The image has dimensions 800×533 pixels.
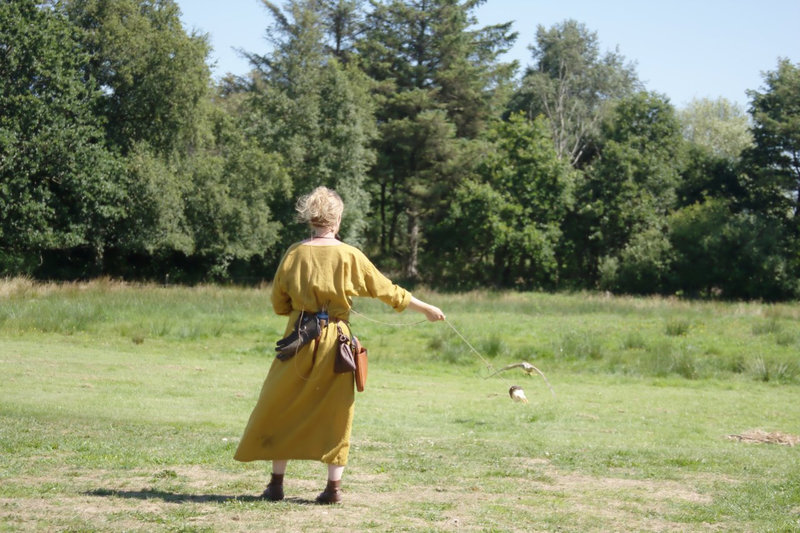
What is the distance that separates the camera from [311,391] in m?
6.28

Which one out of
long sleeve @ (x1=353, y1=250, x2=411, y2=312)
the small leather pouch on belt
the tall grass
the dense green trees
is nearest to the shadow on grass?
the small leather pouch on belt

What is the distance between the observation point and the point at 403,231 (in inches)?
2510

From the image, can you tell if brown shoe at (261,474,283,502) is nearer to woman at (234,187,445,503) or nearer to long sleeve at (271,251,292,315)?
woman at (234,187,445,503)

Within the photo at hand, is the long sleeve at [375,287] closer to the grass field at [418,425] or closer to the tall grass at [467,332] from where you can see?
the grass field at [418,425]

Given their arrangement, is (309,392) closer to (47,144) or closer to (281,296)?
(281,296)

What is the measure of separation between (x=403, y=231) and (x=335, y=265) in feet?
189

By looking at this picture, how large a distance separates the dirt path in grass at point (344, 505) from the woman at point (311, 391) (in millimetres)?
338

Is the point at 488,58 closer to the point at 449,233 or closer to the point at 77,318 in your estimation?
the point at 449,233


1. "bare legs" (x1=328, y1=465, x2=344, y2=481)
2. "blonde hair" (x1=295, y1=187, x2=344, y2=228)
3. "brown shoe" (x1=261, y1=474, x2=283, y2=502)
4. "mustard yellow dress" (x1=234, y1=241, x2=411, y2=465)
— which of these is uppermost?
"blonde hair" (x1=295, y1=187, x2=344, y2=228)

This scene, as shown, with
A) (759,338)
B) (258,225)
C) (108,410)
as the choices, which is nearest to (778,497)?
(108,410)

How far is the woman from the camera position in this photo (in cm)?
626

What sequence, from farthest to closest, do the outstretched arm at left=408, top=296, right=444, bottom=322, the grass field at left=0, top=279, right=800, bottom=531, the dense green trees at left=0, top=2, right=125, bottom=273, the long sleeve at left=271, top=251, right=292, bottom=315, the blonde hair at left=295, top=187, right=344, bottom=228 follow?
the dense green trees at left=0, top=2, right=125, bottom=273, the outstretched arm at left=408, top=296, right=444, bottom=322, the blonde hair at left=295, top=187, right=344, bottom=228, the long sleeve at left=271, top=251, right=292, bottom=315, the grass field at left=0, top=279, right=800, bottom=531

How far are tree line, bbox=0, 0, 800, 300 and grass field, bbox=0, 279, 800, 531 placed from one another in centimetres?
1341

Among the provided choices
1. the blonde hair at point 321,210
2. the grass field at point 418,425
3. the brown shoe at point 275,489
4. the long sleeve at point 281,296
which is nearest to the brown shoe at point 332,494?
the grass field at point 418,425
